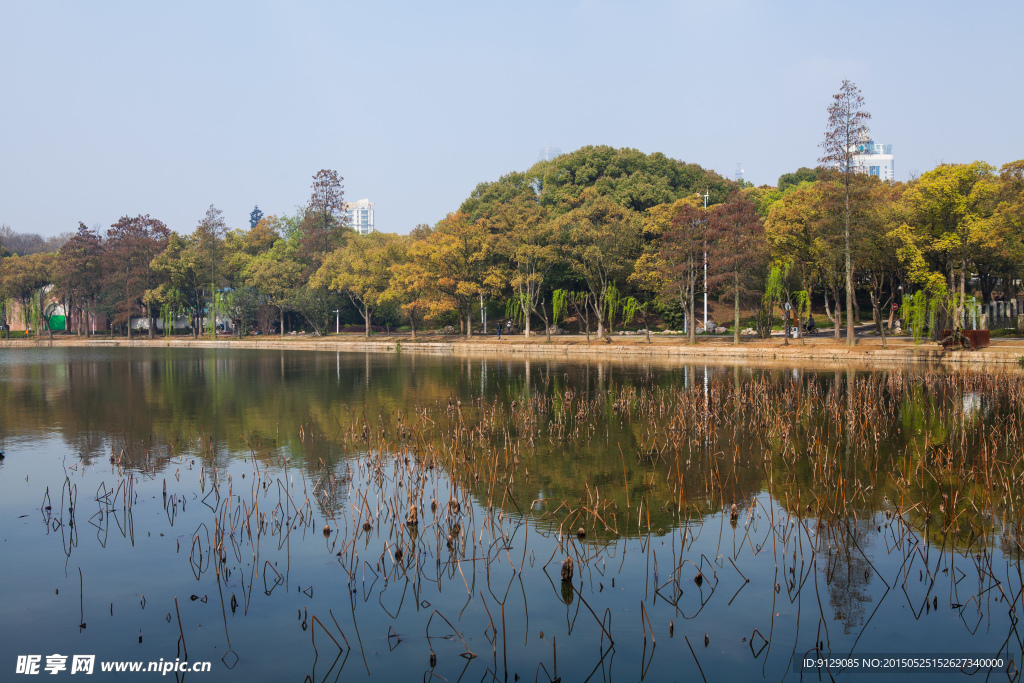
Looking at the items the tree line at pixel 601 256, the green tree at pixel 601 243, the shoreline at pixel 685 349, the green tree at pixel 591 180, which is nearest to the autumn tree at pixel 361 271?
the tree line at pixel 601 256

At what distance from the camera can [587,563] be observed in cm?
727

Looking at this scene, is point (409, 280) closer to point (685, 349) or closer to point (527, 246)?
point (527, 246)

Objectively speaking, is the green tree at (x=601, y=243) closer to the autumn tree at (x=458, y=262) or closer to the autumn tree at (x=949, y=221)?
the autumn tree at (x=458, y=262)

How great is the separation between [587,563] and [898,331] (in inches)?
1792

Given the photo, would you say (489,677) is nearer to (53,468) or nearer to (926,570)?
(926,570)

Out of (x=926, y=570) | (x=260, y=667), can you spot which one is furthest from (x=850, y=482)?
(x=260, y=667)

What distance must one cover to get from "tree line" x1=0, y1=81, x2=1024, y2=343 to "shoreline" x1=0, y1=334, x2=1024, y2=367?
204 cm

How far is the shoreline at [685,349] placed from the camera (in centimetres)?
2966

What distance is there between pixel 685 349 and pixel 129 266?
206ft

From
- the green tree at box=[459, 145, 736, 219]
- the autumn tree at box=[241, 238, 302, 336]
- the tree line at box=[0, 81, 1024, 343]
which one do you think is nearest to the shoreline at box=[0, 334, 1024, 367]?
the tree line at box=[0, 81, 1024, 343]

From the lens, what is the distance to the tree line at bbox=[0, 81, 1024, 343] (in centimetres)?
3484

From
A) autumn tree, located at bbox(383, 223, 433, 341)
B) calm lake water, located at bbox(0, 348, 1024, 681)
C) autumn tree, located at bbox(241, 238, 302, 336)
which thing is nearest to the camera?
calm lake water, located at bbox(0, 348, 1024, 681)

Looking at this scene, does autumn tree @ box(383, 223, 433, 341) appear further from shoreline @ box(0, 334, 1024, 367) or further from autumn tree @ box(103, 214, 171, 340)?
autumn tree @ box(103, 214, 171, 340)

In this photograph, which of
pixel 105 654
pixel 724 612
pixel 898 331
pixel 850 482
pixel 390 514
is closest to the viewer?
pixel 105 654
